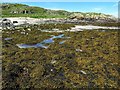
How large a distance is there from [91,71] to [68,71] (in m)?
1.38

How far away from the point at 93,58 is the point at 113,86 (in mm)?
4311

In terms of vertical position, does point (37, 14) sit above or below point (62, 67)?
above

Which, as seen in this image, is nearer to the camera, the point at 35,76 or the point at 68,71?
the point at 35,76

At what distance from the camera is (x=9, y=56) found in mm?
16062

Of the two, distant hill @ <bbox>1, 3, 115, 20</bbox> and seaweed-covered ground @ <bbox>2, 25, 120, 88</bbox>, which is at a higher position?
distant hill @ <bbox>1, 3, 115, 20</bbox>

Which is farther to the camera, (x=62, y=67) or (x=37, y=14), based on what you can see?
(x=37, y=14)

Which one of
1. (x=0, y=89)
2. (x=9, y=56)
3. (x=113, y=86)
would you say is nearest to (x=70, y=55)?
(x=9, y=56)

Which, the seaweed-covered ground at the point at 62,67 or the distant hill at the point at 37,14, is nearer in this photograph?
the seaweed-covered ground at the point at 62,67

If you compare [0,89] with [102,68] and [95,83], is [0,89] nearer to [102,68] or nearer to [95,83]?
[95,83]

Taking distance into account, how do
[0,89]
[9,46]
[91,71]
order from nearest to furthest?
[0,89] < [91,71] < [9,46]

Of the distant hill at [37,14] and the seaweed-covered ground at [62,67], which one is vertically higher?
the distant hill at [37,14]

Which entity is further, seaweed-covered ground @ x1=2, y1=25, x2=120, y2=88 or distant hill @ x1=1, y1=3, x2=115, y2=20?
distant hill @ x1=1, y1=3, x2=115, y2=20

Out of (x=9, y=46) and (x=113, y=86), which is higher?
(x=9, y=46)

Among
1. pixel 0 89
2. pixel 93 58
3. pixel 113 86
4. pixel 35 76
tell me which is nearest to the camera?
pixel 0 89
